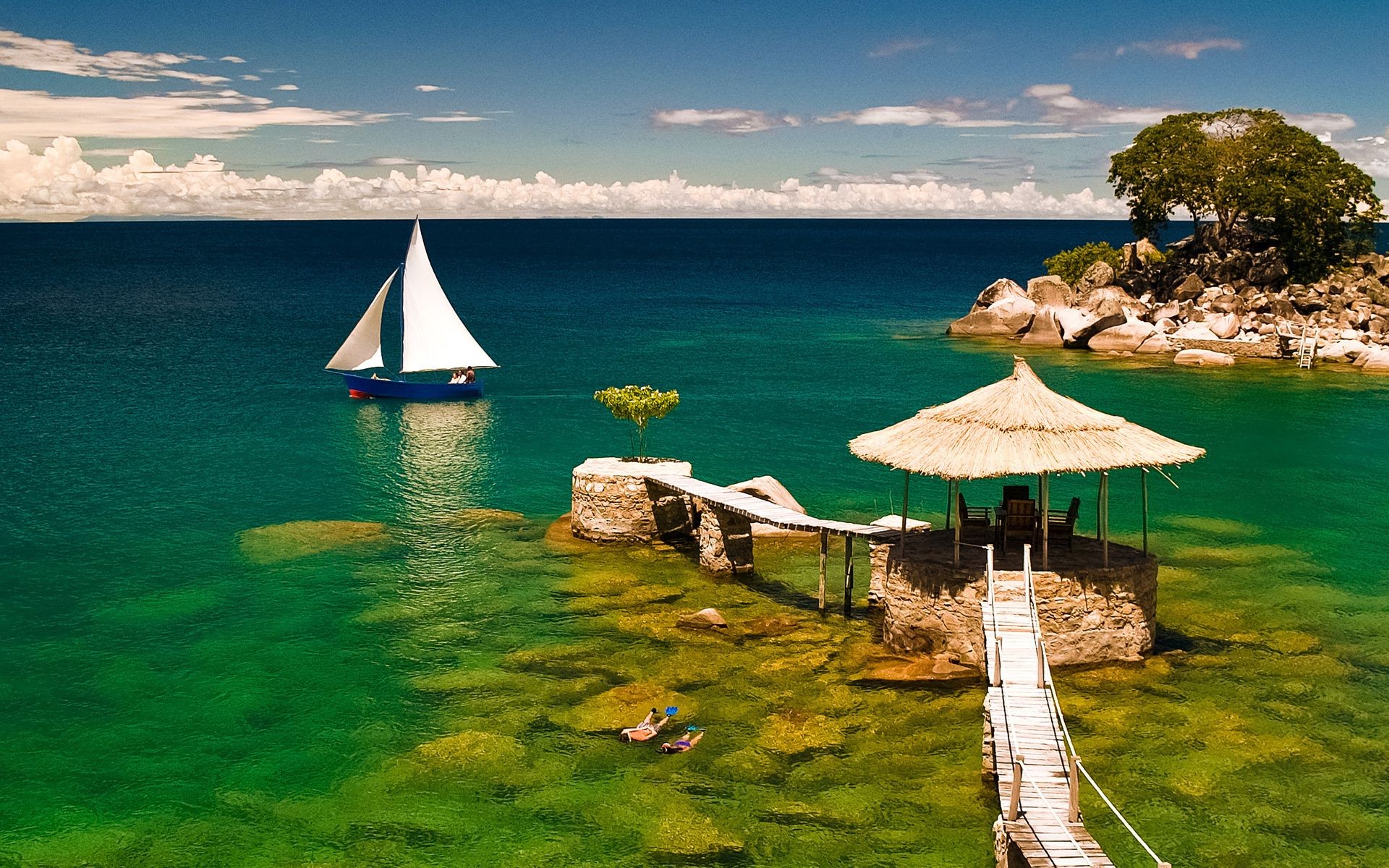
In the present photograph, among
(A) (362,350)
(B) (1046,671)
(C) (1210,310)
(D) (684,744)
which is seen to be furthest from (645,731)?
(C) (1210,310)

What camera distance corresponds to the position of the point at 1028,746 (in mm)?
18625

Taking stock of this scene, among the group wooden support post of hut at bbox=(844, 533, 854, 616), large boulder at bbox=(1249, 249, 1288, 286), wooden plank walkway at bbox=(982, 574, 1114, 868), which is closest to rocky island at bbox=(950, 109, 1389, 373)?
large boulder at bbox=(1249, 249, 1288, 286)

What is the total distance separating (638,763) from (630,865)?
315cm

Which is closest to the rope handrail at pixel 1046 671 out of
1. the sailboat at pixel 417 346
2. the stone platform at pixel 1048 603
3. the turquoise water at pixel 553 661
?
the stone platform at pixel 1048 603

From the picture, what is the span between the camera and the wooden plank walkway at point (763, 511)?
1133 inches

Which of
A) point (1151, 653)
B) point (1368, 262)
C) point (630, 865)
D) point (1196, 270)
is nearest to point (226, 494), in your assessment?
point (630, 865)

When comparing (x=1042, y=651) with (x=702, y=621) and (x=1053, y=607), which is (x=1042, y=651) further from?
(x=702, y=621)

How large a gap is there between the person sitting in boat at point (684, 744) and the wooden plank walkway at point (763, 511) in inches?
312

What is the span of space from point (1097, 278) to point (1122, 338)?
9.69 metres

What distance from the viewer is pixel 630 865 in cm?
1814

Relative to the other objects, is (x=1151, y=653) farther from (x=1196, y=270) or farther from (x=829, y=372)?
(x=1196, y=270)

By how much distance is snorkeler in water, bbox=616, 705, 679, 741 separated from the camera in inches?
865

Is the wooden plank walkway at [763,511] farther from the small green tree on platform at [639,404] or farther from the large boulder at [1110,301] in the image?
the large boulder at [1110,301]

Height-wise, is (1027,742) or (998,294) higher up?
(998,294)
